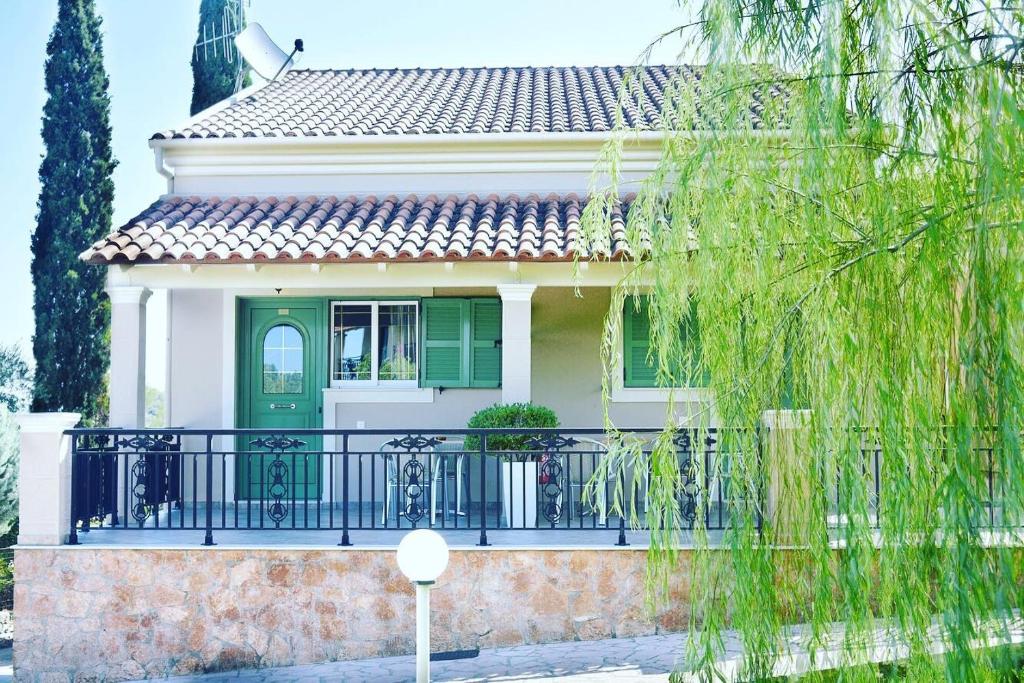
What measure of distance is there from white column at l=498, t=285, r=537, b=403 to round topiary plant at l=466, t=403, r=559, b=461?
0.68 ft

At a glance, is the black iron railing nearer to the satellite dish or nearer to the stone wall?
the stone wall

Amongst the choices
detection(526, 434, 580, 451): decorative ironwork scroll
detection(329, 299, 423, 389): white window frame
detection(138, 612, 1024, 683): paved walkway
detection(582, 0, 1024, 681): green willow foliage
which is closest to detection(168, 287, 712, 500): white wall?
detection(329, 299, 423, 389): white window frame

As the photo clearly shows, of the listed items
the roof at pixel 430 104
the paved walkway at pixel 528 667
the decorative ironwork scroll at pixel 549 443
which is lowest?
the paved walkway at pixel 528 667

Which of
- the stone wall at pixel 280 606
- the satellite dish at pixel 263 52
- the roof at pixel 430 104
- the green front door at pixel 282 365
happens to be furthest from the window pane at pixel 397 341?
the satellite dish at pixel 263 52

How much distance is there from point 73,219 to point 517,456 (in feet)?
33.1

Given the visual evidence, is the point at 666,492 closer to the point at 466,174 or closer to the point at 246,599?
the point at 246,599

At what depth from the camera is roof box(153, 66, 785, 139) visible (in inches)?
488

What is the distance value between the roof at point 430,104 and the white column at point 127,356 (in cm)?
290

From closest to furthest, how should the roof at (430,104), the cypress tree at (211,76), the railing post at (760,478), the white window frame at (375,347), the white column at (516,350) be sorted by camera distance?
the railing post at (760,478) → the white column at (516,350) → the white window frame at (375,347) → the roof at (430,104) → the cypress tree at (211,76)

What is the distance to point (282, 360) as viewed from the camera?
12.1 metres

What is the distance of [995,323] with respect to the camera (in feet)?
12.9

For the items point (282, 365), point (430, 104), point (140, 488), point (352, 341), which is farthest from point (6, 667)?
point (430, 104)

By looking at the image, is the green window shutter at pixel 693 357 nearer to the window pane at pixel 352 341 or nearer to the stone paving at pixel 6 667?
the stone paving at pixel 6 667

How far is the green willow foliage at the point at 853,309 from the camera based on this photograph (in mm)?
3920
